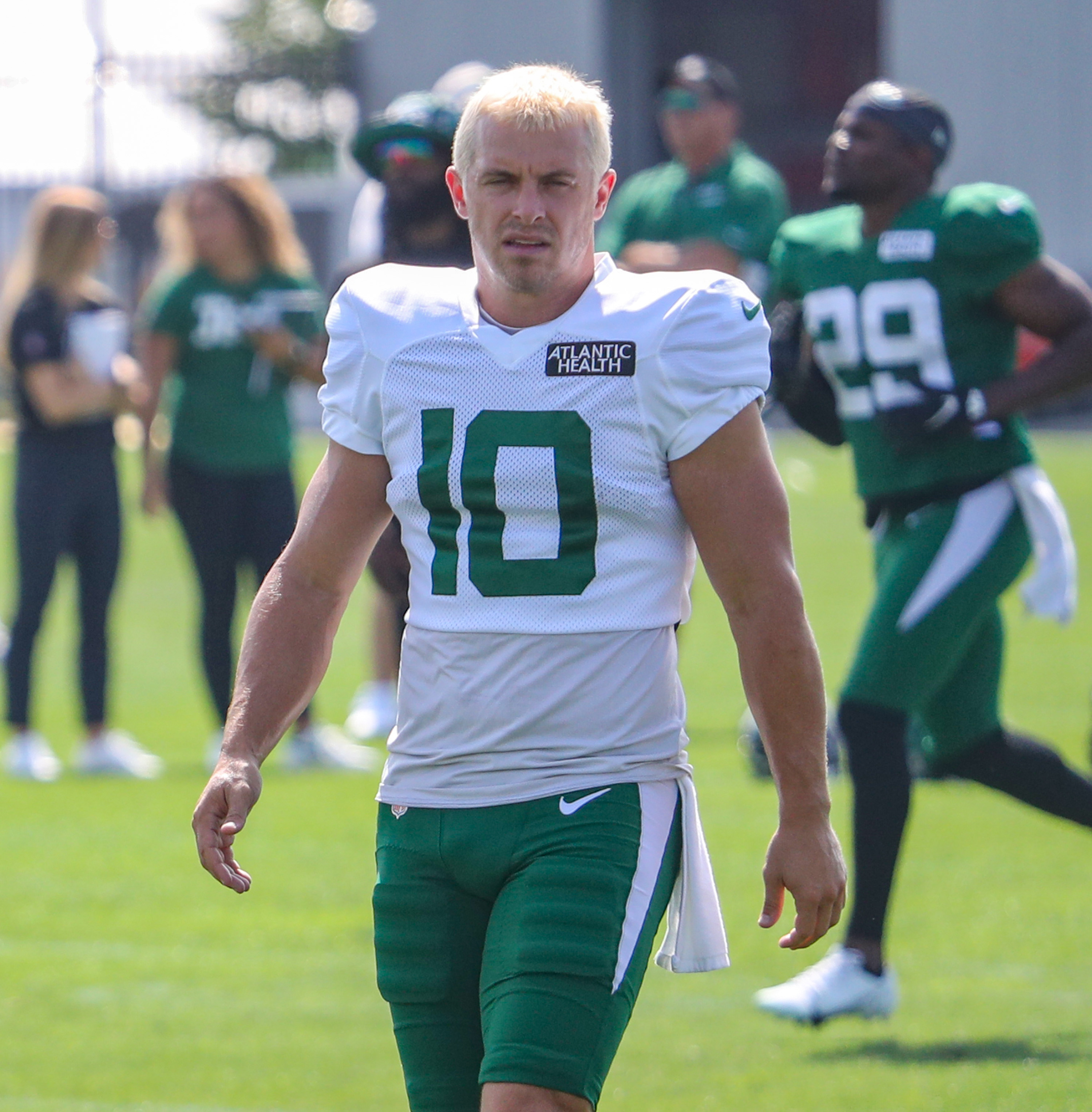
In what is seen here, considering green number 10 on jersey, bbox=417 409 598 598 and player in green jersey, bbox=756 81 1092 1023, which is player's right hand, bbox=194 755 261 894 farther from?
player in green jersey, bbox=756 81 1092 1023

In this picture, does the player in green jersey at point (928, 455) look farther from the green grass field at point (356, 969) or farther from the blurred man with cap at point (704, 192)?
the blurred man with cap at point (704, 192)

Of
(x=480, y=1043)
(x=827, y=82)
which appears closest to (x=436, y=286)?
(x=480, y=1043)

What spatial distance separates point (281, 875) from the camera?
6.56 metres

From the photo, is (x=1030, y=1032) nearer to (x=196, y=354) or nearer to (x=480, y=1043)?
(x=480, y=1043)

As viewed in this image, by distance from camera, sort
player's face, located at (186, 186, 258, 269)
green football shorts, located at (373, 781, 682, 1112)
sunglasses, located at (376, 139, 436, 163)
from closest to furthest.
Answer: green football shorts, located at (373, 781, 682, 1112) → sunglasses, located at (376, 139, 436, 163) → player's face, located at (186, 186, 258, 269)

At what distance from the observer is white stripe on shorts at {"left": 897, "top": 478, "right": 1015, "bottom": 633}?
4.86 metres

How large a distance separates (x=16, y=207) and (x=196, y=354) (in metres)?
27.2

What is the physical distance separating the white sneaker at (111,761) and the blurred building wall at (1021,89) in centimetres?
1980

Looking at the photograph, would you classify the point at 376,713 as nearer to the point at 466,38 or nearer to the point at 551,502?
the point at 551,502

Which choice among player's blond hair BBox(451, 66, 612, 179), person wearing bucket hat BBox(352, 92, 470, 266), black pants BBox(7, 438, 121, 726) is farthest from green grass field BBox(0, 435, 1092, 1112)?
player's blond hair BBox(451, 66, 612, 179)

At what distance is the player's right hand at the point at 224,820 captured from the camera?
9.29 ft

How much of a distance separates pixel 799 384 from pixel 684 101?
12.9 feet

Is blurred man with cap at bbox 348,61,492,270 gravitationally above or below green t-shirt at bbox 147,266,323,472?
above

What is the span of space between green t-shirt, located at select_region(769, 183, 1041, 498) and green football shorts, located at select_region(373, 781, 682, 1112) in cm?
229
